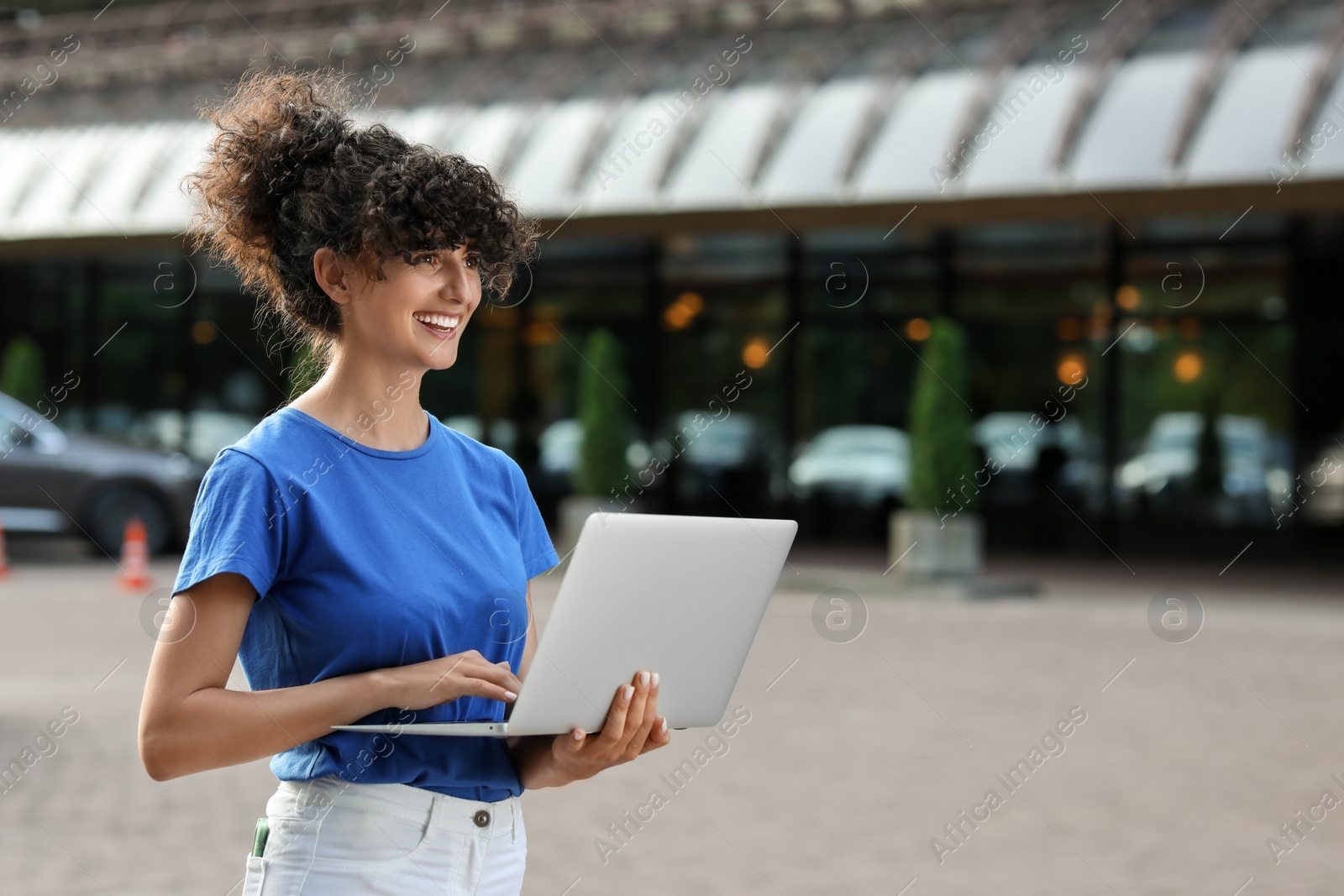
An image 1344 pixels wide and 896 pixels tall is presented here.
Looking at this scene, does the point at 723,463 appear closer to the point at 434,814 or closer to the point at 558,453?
the point at 558,453

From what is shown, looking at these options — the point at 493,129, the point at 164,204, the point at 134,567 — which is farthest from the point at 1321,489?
the point at 164,204

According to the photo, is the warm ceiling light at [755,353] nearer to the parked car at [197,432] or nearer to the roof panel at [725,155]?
the roof panel at [725,155]

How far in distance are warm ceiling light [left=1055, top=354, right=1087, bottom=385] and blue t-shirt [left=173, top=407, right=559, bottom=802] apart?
1658 centimetres

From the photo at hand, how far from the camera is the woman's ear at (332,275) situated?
2043 millimetres

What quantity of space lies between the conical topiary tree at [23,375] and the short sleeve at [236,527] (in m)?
18.7

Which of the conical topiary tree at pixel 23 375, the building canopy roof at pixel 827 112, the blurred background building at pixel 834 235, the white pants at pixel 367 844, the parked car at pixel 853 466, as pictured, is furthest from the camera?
the conical topiary tree at pixel 23 375

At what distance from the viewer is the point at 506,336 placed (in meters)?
20.9

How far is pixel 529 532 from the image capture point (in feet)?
7.59

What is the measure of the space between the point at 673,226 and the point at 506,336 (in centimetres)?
455

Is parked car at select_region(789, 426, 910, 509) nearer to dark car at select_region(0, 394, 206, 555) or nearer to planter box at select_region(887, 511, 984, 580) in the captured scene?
planter box at select_region(887, 511, 984, 580)

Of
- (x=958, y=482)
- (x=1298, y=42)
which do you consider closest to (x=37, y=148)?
(x=958, y=482)

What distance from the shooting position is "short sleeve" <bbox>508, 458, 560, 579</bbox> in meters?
2.30

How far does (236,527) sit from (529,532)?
0.56 metres

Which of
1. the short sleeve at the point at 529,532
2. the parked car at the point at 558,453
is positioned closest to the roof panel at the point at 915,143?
the parked car at the point at 558,453
